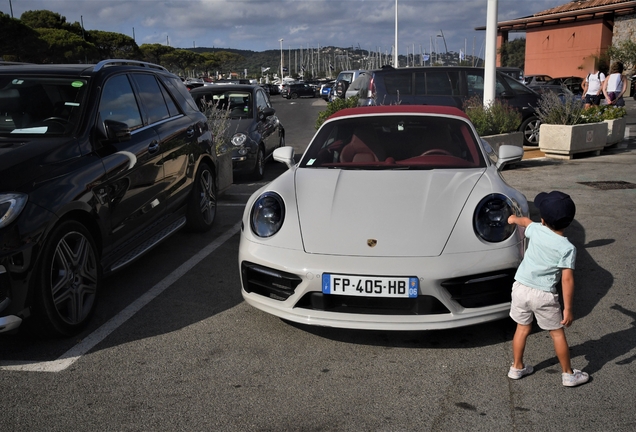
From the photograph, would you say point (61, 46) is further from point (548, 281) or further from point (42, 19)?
point (548, 281)

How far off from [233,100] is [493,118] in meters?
4.65

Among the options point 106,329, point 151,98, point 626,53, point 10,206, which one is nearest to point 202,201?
point 151,98

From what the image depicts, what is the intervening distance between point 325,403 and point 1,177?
226 cm

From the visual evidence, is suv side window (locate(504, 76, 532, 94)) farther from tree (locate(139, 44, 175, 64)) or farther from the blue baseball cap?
tree (locate(139, 44, 175, 64))

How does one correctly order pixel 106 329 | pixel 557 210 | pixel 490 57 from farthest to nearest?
pixel 490 57 → pixel 106 329 → pixel 557 210

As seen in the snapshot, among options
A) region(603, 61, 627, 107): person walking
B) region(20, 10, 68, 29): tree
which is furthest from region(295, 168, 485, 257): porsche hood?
region(20, 10, 68, 29): tree

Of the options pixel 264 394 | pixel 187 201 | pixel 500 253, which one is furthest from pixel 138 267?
pixel 500 253

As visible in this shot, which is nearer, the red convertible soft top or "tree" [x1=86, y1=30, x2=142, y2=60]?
the red convertible soft top

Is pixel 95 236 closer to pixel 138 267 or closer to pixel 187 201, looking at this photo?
pixel 138 267

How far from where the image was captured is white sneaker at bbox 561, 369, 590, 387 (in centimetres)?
329

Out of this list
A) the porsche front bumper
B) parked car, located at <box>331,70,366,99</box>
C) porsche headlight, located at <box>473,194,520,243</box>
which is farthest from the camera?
parked car, located at <box>331,70,366,99</box>

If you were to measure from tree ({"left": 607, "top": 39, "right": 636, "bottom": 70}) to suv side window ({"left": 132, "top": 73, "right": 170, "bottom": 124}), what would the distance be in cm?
3972

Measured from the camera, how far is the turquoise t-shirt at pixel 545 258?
3195 mm

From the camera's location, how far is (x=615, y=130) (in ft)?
42.1
